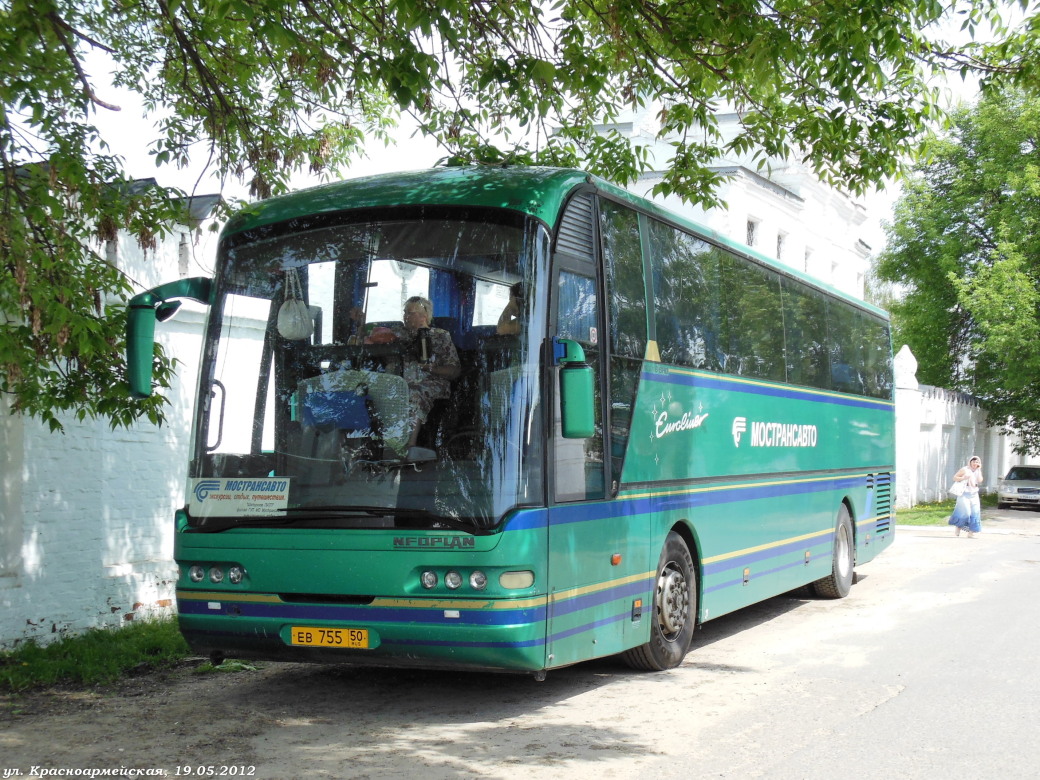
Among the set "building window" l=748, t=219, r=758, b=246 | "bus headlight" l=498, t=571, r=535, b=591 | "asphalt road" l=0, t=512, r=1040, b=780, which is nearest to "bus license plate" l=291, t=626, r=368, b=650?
"asphalt road" l=0, t=512, r=1040, b=780

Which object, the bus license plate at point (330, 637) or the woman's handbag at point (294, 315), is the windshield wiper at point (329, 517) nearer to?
the bus license plate at point (330, 637)

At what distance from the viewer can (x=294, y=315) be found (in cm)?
751

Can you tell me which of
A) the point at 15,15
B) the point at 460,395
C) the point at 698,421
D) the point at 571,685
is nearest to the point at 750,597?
the point at 698,421

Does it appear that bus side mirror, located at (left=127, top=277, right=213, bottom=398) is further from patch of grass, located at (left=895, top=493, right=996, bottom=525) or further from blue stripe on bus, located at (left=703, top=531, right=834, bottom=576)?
patch of grass, located at (left=895, top=493, right=996, bottom=525)

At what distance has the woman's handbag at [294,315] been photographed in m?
7.45

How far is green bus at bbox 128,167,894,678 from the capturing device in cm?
693

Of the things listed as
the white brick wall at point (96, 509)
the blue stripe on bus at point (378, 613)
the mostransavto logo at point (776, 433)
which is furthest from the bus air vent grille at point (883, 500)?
the blue stripe on bus at point (378, 613)

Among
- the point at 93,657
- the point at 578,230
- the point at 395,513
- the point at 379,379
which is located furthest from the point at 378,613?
the point at 93,657

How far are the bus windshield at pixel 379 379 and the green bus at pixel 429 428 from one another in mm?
13

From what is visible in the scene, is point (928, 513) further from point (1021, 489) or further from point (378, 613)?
point (378, 613)

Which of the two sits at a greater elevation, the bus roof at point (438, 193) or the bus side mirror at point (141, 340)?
the bus roof at point (438, 193)

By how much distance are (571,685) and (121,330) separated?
416 cm

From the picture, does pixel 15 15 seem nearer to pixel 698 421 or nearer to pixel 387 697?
pixel 387 697

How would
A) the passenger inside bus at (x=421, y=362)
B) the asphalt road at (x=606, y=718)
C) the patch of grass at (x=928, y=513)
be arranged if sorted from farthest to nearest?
the patch of grass at (x=928, y=513)
the passenger inside bus at (x=421, y=362)
the asphalt road at (x=606, y=718)
